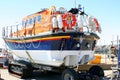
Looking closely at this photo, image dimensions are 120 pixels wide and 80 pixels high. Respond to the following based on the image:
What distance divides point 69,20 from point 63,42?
94 centimetres

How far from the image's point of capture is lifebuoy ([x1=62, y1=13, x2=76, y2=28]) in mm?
9977

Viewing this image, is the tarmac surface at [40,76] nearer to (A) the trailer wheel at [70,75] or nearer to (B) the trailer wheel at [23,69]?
(B) the trailer wheel at [23,69]

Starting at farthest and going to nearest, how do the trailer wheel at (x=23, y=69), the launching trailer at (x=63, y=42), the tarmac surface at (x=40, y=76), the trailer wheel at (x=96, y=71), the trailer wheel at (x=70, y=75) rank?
the tarmac surface at (x=40, y=76) < the trailer wheel at (x=23, y=69) < the trailer wheel at (x=96, y=71) < the launching trailer at (x=63, y=42) < the trailer wheel at (x=70, y=75)

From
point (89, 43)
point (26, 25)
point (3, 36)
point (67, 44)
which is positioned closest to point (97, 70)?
point (89, 43)

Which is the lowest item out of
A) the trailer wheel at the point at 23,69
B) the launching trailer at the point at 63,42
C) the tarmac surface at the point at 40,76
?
the tarmac surface at the point at 40,76

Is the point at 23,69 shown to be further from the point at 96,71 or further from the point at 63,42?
the point at 96,71

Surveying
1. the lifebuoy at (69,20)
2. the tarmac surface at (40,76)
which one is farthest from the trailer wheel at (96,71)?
the tarmac surface at (40,76)

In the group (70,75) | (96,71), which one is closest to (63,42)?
(70,75)

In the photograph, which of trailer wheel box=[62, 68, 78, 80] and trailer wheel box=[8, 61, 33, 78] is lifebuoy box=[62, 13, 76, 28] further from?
trailer wheel box=[8, 61, 33, 78]

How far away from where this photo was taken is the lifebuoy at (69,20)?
998cm

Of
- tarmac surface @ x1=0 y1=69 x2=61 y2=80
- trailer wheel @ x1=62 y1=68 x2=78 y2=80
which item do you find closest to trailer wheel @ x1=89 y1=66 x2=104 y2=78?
trailer wheel @ x1=62 y1=68 x2=78 y2=80

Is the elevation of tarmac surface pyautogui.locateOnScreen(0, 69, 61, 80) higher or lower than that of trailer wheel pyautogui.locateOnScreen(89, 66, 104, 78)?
lower

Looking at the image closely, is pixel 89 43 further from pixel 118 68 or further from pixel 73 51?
pixel 118 68

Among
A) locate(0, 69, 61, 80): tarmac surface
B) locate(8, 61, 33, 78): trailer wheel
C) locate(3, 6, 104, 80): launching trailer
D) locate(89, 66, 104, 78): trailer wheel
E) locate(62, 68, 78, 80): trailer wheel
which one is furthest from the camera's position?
locate(0, 69, 61, 80): tarmac surface
